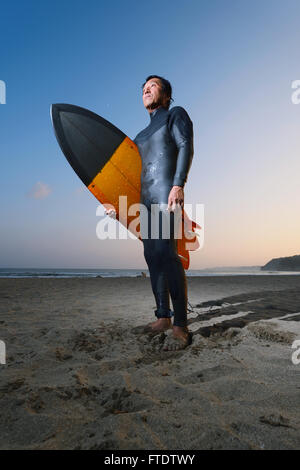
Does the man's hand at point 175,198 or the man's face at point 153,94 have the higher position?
the man's face at point 153,94

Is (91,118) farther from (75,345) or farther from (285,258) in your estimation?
(285,258)

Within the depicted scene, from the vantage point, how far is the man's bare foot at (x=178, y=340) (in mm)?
2003

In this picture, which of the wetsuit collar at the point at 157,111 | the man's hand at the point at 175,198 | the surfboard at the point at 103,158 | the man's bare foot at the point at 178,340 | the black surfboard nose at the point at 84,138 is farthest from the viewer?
the black surfboard nose at the point at 84,138

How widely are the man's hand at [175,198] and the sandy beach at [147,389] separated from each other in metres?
1.10

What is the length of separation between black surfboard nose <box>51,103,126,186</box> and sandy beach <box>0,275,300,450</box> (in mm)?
1674

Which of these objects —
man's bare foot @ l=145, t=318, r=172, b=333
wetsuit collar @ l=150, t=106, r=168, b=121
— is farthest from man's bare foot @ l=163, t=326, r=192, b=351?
wetsuit collar @ l=150, t=106, r=168, b=121

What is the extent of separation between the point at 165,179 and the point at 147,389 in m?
1.60

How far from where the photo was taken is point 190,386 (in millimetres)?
1432

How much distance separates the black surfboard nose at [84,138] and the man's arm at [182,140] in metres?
0.75

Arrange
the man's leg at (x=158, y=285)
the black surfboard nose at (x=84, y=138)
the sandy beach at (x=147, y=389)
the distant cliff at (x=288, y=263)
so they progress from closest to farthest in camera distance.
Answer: the sandy beach at (x=147, y=389) → the man's leg at (x=158, y=285) → the black surfboard nose at (x=84, y=138) → the distant cliff at (x=288, y=263)

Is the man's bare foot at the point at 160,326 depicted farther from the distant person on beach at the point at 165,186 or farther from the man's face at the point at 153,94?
the man's face at the point at 153,94

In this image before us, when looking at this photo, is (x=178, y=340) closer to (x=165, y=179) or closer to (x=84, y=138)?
(x=165, y=179)

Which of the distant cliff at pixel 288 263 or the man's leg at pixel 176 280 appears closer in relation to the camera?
the man's leg at pixel 176 280

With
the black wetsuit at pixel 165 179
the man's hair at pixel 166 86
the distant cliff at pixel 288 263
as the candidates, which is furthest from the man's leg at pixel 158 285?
the distant cliff at pixel 288 263
